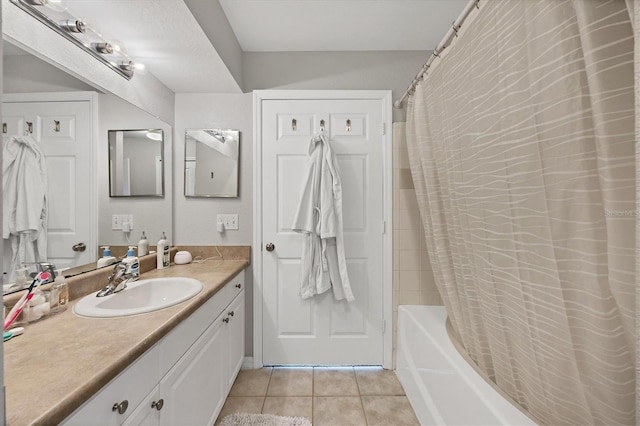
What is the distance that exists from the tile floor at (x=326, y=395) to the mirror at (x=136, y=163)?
1433mm

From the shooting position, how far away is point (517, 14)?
714 mm

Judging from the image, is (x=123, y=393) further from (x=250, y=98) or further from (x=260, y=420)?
(x=250, y=98)

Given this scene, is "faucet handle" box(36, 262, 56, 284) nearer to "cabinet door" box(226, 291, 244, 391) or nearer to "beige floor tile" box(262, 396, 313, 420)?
"cabinet door" box(226, 291, 244, 391)

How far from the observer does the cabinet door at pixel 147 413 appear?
77 centimetres

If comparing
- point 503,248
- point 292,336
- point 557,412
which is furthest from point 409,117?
point 292,336

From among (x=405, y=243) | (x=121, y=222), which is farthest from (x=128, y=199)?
(x=405, y=243)

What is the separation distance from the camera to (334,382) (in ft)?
5.91

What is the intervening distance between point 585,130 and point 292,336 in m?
1.95

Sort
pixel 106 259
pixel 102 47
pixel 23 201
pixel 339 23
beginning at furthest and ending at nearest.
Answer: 1. pixel 339 23
2. pixel 106 259
3. pixel 102 47
4. pixel 23 201

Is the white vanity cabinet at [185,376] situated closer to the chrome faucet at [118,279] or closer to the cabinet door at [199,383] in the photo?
the cabinet door at [199,383]

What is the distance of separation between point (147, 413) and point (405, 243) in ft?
5.56

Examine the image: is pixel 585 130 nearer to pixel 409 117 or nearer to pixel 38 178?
pixel 409 117

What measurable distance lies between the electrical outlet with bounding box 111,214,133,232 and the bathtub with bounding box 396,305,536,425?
1828mm

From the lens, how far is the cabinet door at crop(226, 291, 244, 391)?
1576mm
